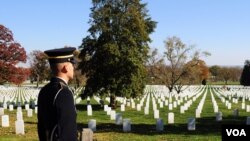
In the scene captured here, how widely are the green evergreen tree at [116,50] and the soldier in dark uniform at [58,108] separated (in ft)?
92.2

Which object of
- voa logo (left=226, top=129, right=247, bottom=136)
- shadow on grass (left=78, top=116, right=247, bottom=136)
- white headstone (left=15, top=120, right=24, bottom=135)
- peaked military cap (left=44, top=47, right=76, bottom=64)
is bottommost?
shadow on grass (left=78, top=116, right=247, bottom=136)

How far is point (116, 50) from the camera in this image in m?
33.6

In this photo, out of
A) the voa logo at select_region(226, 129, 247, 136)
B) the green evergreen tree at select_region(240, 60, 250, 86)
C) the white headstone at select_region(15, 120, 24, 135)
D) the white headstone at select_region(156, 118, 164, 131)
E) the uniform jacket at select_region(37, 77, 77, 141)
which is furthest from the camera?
the green evergreen tree at select_region(240, 60, 250, 86)

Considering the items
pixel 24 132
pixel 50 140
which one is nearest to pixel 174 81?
pixel 24 132

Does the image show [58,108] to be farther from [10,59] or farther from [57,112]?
[10,59]

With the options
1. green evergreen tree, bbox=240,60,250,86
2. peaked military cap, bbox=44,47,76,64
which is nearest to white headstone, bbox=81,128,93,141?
peaked military cap, bbox=44,47,76,64

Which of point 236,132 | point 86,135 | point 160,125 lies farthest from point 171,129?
point 236,132

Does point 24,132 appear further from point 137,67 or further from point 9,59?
point 9,59

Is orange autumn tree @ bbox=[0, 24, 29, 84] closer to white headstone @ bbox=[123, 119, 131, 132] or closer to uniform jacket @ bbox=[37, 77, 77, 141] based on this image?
white headstone @ bbox=[123, 119, 131, 132]

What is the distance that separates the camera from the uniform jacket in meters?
5.01

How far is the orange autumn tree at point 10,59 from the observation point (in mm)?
35688

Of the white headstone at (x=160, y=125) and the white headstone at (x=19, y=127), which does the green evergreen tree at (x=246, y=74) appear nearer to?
the white headstone at (x=160, y=125)

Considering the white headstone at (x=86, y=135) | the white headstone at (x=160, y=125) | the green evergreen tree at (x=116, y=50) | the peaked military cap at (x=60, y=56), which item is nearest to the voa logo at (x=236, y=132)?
the white headstone at (x=86, y=135)

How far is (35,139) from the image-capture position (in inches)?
685
